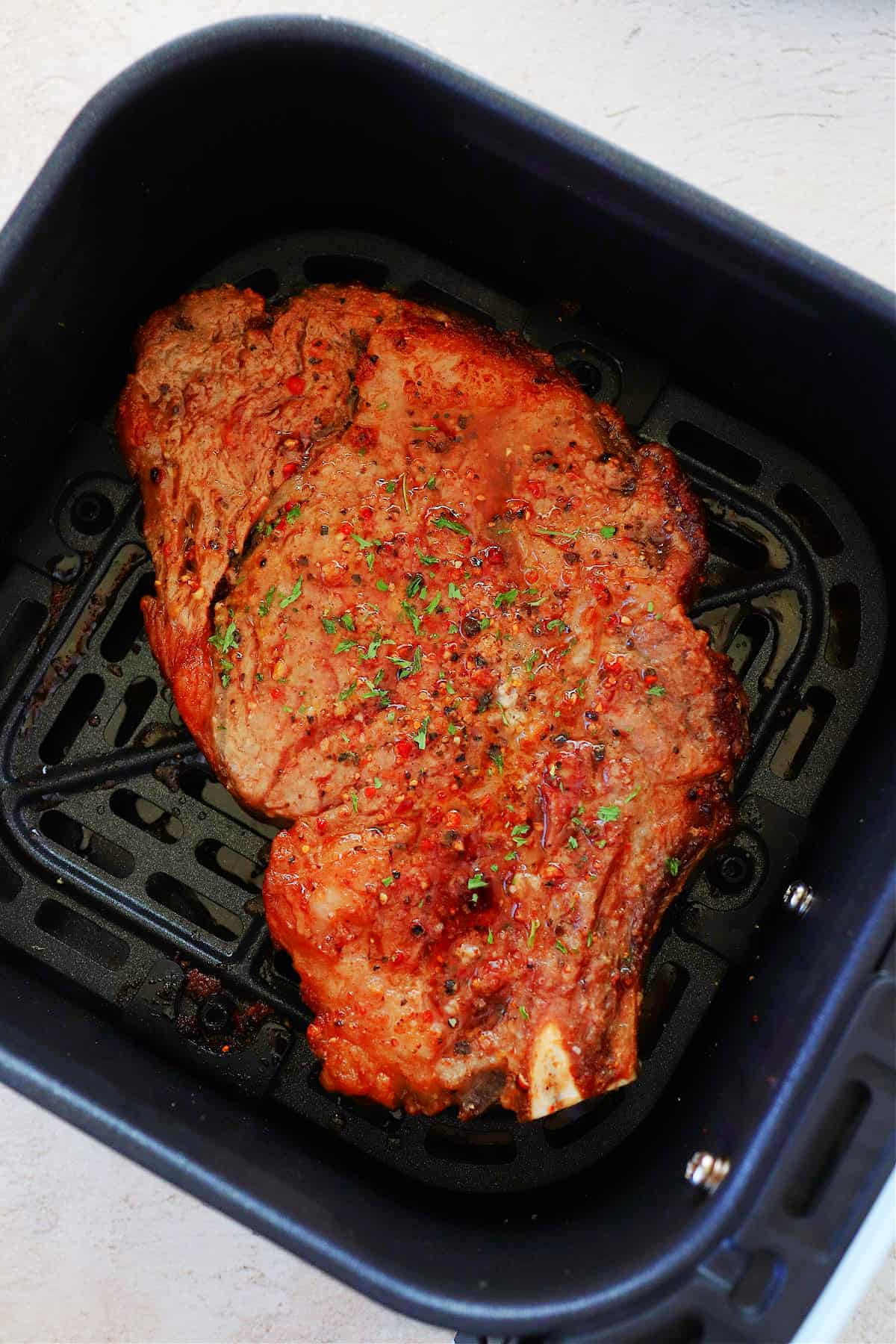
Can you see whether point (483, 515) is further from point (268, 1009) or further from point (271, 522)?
point (268, 1009)

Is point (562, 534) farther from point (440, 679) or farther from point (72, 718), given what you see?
point (72, 718)

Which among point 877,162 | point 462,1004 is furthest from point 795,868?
point 877,162

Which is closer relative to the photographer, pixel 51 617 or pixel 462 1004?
pixel 462 1004

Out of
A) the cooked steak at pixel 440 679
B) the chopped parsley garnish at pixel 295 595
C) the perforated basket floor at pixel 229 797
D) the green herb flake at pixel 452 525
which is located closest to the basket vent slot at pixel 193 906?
the perforated basket floor at pixel 229 797

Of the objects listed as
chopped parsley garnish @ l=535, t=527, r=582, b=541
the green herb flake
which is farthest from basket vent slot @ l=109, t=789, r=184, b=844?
chopped parsley garnish @ l=535, t=527, r=582, b=541

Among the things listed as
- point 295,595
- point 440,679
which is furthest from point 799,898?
point 295,595

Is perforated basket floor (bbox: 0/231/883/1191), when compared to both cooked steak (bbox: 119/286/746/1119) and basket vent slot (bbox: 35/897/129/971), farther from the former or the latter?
cooked steak (bbox: 119/286/746/1119)
